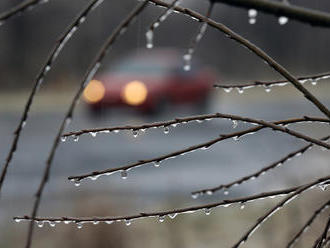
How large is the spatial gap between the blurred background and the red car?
48mm

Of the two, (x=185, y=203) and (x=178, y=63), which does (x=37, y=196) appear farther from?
(x=178, y=63)

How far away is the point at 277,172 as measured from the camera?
22.3 ft

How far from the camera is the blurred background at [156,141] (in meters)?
6.38

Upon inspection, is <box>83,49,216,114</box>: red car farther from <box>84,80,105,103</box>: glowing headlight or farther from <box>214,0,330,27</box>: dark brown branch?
<box>214,0,330,27</box>: dark brown branch

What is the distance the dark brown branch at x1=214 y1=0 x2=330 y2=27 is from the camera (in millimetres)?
1034

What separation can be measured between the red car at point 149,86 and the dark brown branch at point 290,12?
43.4ft

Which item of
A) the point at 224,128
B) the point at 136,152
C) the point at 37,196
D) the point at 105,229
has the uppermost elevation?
the point at 224,128

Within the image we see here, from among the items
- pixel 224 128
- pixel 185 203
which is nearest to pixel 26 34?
pixel 224 128

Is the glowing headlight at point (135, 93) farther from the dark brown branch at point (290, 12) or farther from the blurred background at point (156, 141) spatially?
the dark brown branch at point (290, 12)

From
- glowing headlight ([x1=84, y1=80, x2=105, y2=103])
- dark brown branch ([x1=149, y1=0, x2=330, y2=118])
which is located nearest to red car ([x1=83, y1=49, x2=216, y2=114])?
glowing headlight ([x1=84, y1=80, x2=105, y2=103])

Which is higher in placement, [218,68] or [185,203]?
[218,68]

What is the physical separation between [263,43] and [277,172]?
70.9ft

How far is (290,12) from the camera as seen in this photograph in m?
1.05

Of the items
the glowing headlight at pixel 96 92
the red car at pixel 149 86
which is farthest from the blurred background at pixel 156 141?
the glowing headlight at pixel 96 92
